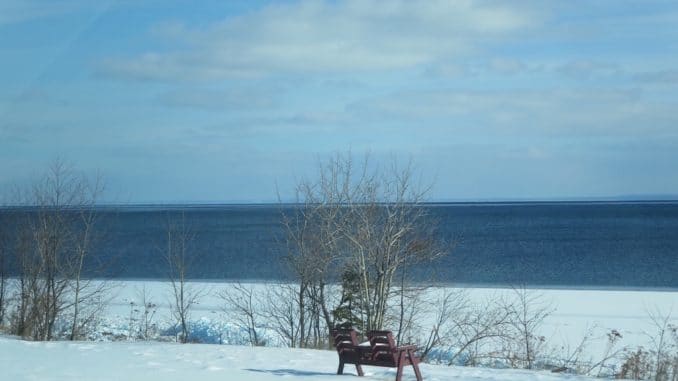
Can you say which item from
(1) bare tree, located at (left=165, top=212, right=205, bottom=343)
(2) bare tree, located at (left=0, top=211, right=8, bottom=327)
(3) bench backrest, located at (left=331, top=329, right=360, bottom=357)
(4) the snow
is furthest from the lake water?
(3) bench backrest, located at (left=331, top=329, right=360, bottom=357)

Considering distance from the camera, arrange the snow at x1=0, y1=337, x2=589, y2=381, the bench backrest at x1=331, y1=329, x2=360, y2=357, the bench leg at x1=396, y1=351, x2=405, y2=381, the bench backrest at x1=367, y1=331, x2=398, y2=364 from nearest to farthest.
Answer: the bench leg at x1=396, y1=351, x2=405, y2=381 → the bench backrest at x1=367, y1=331, x2=398, y2=364 → the snow at x1=0, y1=337, x2=589, y2=381 → the bench backrest at x1=331, y1=329, x2=360, y2=357

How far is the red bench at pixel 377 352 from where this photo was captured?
11484mm

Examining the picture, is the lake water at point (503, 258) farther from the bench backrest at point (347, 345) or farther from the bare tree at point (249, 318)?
the bench backrest at point (347, 345)

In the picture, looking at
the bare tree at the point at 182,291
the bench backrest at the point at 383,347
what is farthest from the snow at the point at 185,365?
the bare tree at the point at 182,291

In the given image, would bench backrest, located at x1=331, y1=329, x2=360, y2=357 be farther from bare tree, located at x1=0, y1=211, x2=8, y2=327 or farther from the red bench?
bare tree, located at x1=0, y1=211, x2=8, y2=327

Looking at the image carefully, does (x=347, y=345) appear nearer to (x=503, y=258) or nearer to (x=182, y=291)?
(x=182, y=291)

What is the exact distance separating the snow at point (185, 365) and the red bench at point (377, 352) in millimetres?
264

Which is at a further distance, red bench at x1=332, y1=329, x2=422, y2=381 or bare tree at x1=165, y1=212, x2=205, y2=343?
bare tree at x1=165, y1=212, x2=205, y2=343

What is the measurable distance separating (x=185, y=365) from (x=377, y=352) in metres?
3.04

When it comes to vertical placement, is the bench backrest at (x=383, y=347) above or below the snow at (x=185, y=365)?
above

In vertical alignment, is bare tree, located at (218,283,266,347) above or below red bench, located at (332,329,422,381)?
below

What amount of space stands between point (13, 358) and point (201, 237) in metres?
81.2

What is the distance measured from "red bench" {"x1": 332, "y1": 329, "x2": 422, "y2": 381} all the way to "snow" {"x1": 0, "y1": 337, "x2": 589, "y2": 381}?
26cm

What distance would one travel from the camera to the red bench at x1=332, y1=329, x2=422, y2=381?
11.5m
